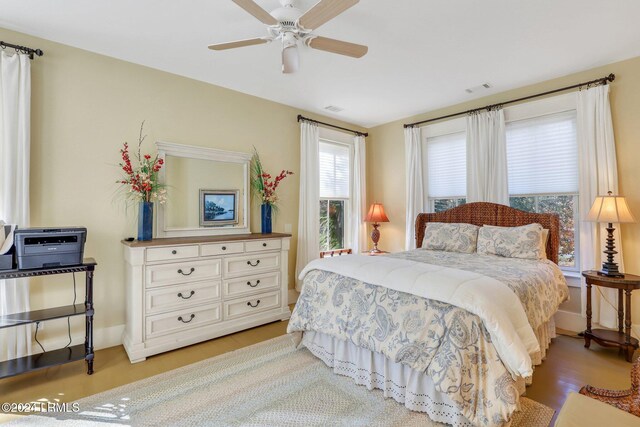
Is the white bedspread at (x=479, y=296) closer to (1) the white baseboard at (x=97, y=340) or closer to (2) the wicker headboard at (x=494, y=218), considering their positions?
(2) the wicker headboard at (x=494, y=218)

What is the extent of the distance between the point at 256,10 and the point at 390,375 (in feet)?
8.54

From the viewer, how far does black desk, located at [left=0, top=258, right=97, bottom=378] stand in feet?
7.07

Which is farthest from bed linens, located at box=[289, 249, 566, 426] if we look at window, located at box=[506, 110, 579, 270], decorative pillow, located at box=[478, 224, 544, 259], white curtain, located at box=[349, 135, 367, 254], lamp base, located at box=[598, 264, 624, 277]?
white curtain, located at box=[349, 135, 367, 254]

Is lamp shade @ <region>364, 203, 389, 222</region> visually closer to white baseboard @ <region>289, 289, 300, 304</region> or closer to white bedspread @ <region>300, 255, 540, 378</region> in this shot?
white baseboard @ <region>289, 289, 300, 304</region>

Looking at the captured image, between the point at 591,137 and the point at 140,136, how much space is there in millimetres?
4750

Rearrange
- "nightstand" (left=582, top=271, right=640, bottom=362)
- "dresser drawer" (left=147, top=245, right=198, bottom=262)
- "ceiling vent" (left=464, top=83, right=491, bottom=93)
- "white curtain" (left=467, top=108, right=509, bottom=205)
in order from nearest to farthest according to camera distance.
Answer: "nightstand" (left=582, top=271, right=640, bottom=362)
"dresser drawer" (left=147, top=245, right=198, bottom=262)
"ceiling vent" (left=464, top=83, right=491, bottom=93)
"white curtain" (left=467, top=108, right=509, bottom=205)

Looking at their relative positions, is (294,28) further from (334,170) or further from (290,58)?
(334,170)

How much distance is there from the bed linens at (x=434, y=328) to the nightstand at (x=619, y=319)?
40 cm

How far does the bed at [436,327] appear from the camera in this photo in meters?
1.64

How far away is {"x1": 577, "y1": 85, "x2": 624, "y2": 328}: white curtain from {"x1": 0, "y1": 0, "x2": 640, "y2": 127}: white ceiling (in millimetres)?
478

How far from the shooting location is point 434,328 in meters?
1.80

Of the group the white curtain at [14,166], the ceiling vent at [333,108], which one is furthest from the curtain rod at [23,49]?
the ceiling vent at [333,108]

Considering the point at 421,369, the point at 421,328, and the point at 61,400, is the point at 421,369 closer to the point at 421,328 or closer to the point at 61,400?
the point at 421,328

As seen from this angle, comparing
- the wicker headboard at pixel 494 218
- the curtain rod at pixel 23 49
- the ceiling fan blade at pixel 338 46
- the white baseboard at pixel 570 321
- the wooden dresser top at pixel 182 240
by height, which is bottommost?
the white baseboard at pixel 570 321
